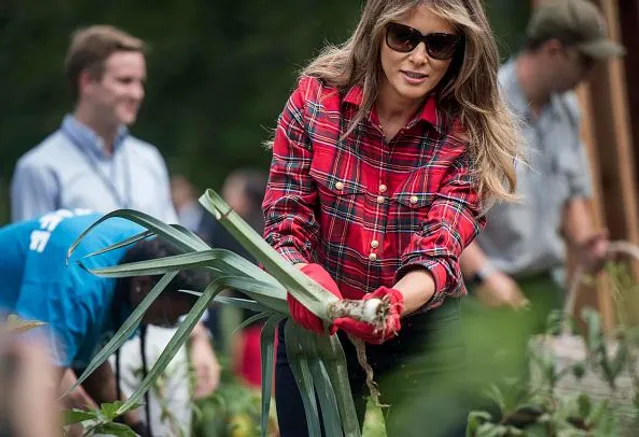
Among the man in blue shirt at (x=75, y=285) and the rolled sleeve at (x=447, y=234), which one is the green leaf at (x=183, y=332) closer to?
the rolled sleeve at (x=447, y=234)

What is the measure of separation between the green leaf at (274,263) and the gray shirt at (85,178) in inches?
85.5

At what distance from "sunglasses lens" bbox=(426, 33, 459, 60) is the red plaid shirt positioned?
0.13m

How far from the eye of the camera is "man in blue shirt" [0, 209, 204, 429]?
12.5 ft

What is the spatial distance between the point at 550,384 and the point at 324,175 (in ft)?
5.37

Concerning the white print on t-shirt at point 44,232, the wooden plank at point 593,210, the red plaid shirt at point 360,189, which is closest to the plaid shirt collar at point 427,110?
the red plaid shirt at point 360,189

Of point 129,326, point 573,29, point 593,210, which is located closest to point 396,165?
point 129,326

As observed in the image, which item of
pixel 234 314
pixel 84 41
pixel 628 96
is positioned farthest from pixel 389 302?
pixel 628 96

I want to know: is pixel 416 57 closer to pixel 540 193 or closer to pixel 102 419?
pixel 102 419

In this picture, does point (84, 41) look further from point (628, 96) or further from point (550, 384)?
point (628, 96)

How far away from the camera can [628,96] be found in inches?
309

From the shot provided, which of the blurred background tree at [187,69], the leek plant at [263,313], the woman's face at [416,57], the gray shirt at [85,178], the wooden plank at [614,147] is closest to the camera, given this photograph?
the leek plant at [263,313]

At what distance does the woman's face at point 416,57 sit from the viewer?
3135 mm

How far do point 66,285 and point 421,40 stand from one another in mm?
1197

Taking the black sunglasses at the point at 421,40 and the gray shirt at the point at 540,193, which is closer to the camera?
the black sunglasses at the point at 421,40
